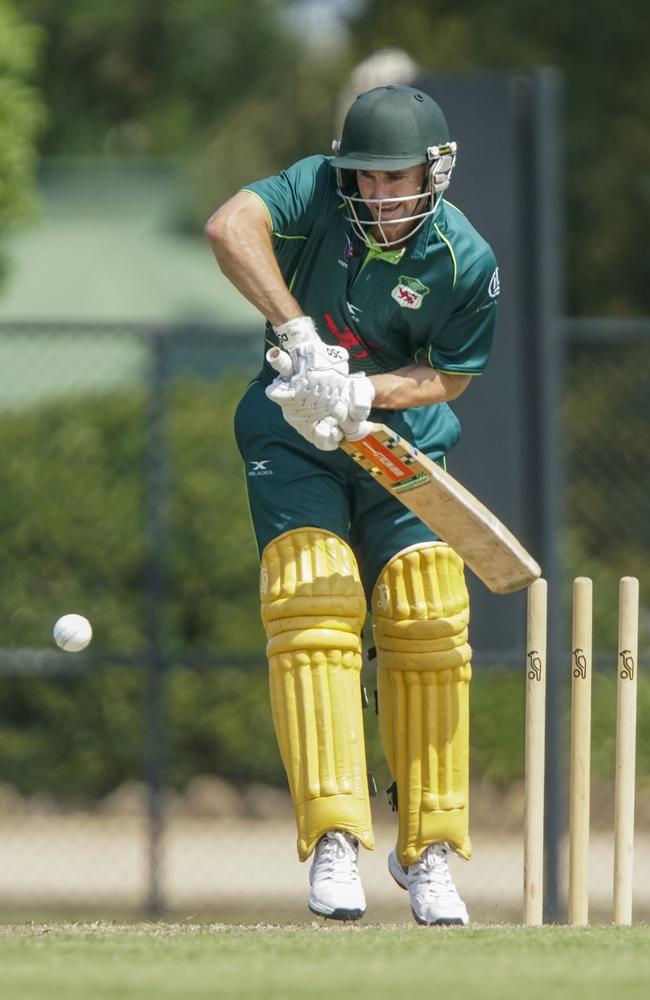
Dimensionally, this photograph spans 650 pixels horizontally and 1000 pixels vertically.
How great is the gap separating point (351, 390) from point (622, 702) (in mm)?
1017

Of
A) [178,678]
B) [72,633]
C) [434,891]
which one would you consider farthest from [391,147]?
[178,678]

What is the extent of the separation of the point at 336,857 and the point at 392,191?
1.59 m

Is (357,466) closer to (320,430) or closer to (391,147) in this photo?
(320,430)

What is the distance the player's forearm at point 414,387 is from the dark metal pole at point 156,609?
3294 mm

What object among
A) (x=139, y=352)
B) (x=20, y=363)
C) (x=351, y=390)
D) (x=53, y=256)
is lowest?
(x=351, y=390)

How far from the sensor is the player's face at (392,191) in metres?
4.46

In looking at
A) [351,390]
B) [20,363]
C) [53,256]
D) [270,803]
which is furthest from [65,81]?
[351,390]

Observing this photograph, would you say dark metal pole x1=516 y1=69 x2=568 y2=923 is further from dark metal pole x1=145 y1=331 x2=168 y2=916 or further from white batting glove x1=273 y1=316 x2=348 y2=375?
white batting glove x1=273 y1=316 x2=348 y2=375

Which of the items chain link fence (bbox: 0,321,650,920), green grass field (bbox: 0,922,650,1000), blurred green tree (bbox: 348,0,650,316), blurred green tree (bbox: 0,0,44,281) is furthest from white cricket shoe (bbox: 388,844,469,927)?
blurred green tree (bbox: 348,0,650,316)

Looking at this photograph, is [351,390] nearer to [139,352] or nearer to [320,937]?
[320,937]

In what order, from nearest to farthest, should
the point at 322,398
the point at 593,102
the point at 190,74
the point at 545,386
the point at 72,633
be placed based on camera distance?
the point at 322,398, the point at 72,633, the point at 545,386, the point at 593,102, the point at 190,74

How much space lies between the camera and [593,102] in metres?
17.5

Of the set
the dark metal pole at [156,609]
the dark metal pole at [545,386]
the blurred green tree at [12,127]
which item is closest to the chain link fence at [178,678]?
the dark metal pole at [156,609]

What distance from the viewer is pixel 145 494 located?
7.93 meters
